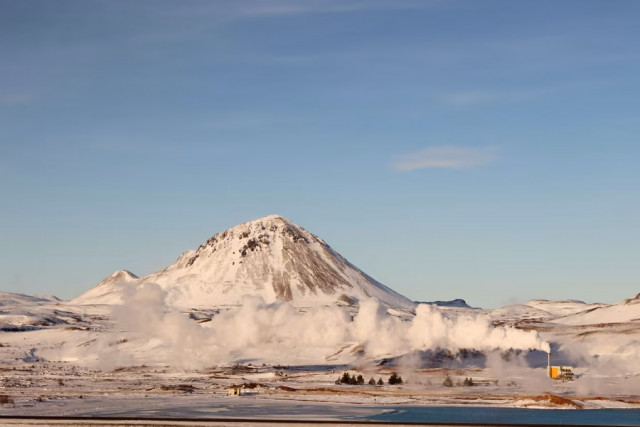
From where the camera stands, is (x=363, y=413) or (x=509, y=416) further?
(x=363, y=413)

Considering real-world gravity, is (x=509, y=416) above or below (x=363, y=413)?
above

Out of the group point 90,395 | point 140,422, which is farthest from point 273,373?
point 140,422

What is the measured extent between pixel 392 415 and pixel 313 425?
31903mm

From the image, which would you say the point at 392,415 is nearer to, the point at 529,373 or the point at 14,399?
the point at 14,399

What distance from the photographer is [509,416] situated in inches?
3711

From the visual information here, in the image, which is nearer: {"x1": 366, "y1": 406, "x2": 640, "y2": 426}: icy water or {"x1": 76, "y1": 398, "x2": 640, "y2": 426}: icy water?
{"x1": 366, "y1": 406, "x2": 640, "y2": 426}: icy water

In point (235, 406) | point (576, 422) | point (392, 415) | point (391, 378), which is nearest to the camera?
point (576, 422)

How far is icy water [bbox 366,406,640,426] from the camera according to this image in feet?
288

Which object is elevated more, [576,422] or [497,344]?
[497,344]

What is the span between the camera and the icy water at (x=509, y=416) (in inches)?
3457

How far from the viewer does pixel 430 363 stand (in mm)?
199750

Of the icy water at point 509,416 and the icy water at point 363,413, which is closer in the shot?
the icy water at point 509,416

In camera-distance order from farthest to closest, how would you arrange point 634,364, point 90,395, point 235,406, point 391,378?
point 634,364 → point 391,378 → point 90,395 → point 235,406

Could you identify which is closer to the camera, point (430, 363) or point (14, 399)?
point (14, 399)
